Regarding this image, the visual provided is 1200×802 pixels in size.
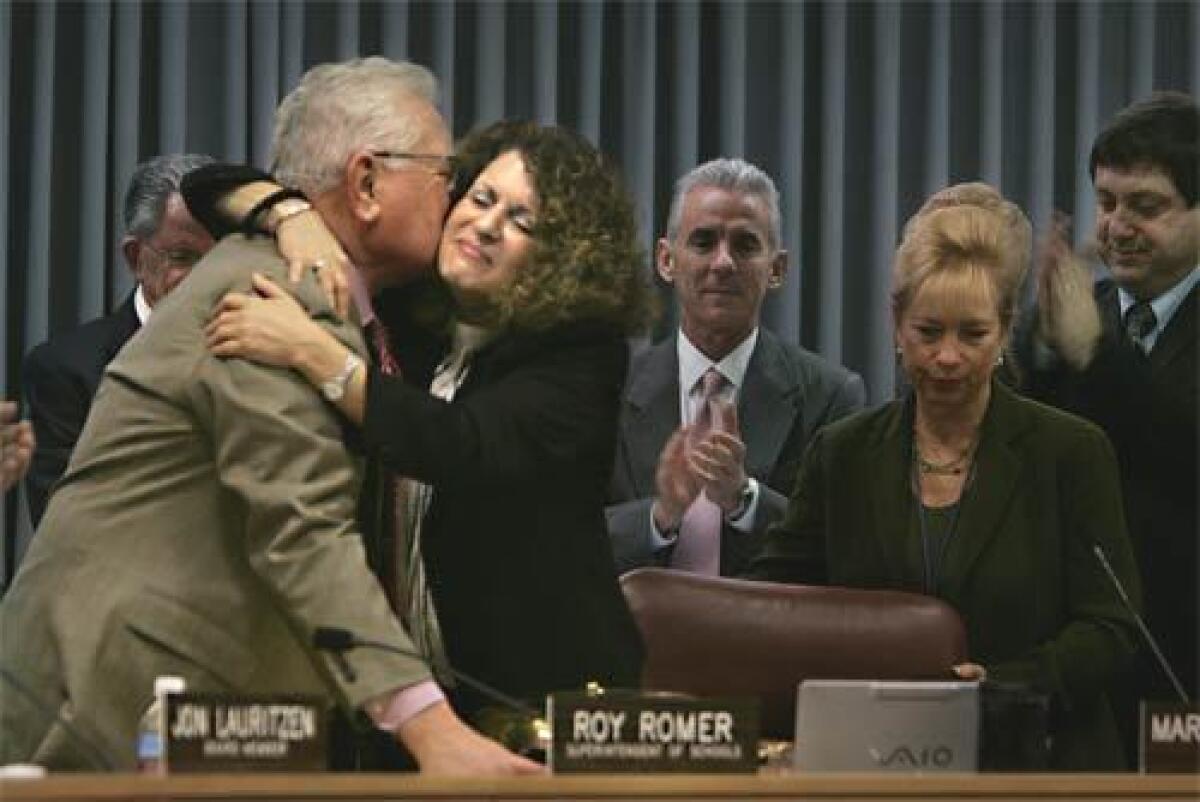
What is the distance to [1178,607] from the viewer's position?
13.9 feet

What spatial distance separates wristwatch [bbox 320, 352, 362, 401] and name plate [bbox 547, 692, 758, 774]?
0.47 metres

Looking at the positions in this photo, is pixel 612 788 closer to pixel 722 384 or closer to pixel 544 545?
pixel 544 545

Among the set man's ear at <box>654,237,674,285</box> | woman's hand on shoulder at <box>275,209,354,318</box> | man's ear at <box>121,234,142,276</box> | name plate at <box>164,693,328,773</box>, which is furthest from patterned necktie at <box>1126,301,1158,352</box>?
name plate at <box>164,693,328,773</box>

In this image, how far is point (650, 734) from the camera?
287 centimetres

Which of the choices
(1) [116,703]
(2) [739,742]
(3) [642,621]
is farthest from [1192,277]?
(1) [116,703]

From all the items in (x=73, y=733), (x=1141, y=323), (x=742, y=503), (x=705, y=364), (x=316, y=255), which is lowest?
(x=73, y=733)

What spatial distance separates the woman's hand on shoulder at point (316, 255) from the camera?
10.5ft

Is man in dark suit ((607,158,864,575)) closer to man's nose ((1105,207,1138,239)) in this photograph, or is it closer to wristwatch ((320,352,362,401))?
man's nose ((1105,207,1138,239))

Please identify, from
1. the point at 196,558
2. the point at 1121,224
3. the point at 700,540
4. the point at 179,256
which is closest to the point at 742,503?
the point at 700,540

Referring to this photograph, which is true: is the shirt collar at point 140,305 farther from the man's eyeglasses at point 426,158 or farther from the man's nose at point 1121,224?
the man's nose at point 1121,224

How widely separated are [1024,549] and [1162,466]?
39cm

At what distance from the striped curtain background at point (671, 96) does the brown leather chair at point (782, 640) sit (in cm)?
203

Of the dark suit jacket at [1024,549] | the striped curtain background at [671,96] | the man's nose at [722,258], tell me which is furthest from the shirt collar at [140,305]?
the dark suit jacket at [1024,549]

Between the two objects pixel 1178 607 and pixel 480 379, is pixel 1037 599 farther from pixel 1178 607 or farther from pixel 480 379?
pixel 480 379
